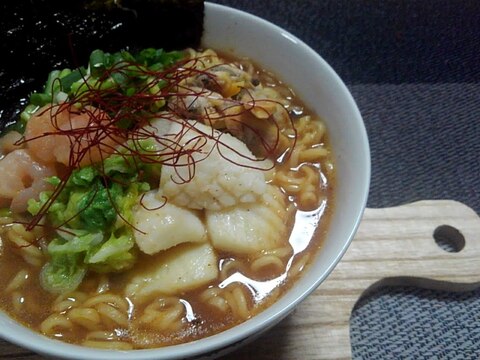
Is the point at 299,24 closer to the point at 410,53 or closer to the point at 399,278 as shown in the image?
the point at 410,53

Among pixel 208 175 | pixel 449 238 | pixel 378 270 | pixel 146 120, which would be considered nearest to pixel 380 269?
pixel 378 270

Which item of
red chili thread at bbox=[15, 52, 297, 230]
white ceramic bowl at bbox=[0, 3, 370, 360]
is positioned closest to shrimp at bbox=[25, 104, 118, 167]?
red chili thread at bbox=[15, 52, 297, 230]

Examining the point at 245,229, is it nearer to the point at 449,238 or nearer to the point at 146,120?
the point at 146,120

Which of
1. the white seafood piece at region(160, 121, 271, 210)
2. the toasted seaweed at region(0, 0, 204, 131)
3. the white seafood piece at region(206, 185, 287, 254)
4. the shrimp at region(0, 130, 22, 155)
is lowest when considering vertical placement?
the white seafood piece at region(206, 185, 287, 254)

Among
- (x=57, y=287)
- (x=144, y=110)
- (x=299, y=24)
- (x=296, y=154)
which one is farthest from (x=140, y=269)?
(x=299, y=24)

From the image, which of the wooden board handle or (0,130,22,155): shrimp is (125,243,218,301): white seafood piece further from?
(0,130,22,155): shrimp

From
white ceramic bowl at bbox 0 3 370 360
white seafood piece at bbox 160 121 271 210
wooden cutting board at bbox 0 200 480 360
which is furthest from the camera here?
wooden cutting board at bbox 0 200 480 360
